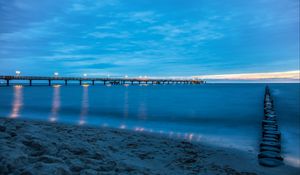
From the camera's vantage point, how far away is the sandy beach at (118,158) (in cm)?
454

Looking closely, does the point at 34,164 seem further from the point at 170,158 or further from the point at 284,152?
the point at 284,152

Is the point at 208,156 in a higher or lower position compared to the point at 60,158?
lower

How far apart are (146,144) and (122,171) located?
3434 mm

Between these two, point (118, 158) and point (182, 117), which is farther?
point (182, 117)

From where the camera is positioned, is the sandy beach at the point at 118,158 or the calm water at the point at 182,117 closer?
the sandy beach at the point at 118,158

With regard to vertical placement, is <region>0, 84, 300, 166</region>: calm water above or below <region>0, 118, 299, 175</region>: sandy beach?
below

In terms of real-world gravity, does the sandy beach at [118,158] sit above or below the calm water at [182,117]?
above

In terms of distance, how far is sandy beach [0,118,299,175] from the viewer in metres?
4.54

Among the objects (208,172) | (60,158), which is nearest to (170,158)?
(208,172)

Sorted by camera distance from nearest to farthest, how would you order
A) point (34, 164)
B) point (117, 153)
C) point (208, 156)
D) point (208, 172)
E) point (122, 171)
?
point (34, 164) < point (122, 171) < point (208, 172) < point (117, 153) < point (208, 156)

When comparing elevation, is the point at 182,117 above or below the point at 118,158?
below

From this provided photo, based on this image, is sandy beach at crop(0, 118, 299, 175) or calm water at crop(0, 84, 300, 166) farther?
calm water at crop(0, 84, 300, 166)

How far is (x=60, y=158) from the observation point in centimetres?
507

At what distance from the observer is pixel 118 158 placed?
19.9 feet
